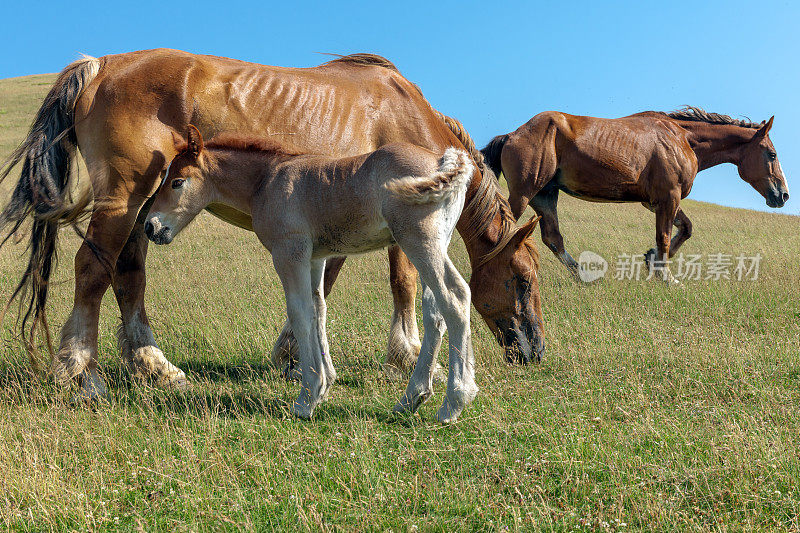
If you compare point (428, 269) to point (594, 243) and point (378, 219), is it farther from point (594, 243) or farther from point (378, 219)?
point (594, 243)

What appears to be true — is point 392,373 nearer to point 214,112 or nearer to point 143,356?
point 143,356

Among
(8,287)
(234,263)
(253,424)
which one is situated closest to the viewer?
(253,424)

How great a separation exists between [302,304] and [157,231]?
111 cm

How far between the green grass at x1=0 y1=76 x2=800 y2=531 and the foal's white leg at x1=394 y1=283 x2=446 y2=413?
192 millimetres

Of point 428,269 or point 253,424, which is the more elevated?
point 428,269

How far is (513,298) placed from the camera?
215 inches

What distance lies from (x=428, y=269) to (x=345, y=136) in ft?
6.15

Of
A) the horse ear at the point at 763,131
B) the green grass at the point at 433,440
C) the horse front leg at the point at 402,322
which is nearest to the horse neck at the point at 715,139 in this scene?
the horse ear at the point at 763,131

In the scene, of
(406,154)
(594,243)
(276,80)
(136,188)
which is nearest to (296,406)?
(406,154)

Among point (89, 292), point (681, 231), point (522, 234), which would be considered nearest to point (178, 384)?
point (89, 292)

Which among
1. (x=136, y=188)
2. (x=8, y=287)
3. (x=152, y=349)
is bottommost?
(x=8, y=287)

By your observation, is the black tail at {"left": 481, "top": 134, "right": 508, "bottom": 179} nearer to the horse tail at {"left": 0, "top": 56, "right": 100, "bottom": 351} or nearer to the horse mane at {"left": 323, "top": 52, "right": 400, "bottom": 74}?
the horse mane at {"left": 323, "top": 52, "right": 400, "bottom": 74}

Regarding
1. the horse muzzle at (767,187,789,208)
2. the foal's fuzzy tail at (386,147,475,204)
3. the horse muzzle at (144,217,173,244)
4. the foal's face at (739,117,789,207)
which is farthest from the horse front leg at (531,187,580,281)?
the horse muzzle at (144,217,173,244)

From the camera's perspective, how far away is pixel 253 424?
14.1 ft
